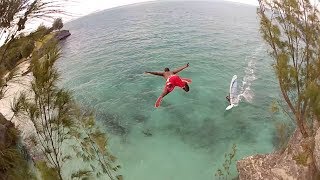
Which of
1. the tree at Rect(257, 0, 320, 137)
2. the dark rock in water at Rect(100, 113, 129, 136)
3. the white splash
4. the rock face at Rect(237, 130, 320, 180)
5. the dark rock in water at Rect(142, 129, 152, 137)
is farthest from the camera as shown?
the white splash

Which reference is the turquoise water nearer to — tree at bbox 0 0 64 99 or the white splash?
the white splash

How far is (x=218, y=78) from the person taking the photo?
103 ft

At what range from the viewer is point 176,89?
29.2 metres

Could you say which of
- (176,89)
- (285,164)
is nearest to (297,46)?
(285,164)

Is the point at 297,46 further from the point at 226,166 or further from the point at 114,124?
the point at 114,124

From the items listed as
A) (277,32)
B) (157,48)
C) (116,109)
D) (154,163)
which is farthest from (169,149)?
(157,48)

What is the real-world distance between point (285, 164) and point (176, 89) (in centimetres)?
1504

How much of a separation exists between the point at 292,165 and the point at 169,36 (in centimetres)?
2970

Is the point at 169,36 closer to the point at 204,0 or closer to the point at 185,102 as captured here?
the point at 185,102

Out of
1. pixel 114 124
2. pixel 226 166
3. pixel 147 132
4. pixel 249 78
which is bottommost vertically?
pixel 226 166

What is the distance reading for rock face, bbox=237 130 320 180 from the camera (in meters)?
14.5

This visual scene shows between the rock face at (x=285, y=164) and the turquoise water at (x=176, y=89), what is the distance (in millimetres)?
2746

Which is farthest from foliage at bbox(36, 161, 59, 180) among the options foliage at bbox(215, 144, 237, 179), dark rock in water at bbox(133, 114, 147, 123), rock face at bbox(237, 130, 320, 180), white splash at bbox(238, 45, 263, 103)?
white splash at bbox(238, 45, 263, 103)

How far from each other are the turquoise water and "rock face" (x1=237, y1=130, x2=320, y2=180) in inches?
108
